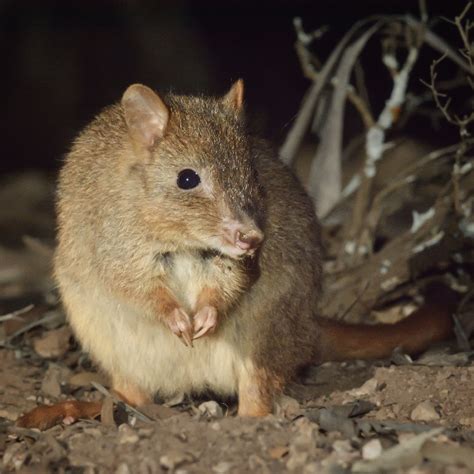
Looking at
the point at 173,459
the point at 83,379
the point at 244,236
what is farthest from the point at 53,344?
the point at 173,459

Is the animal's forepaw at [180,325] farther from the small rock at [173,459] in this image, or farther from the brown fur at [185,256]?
the small rock at [173,459]

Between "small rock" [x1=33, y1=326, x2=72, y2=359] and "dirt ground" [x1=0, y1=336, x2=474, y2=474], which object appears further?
"small rock" [x1=33, y1=326, x2=72, y2=359]

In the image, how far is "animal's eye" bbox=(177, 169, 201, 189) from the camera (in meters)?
4.15

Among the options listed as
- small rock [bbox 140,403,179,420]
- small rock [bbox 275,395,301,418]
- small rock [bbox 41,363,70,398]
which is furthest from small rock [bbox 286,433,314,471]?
small rock [bbox 41,363,70,398]

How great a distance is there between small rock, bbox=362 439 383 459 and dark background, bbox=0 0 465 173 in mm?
6566

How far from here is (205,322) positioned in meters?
4.21

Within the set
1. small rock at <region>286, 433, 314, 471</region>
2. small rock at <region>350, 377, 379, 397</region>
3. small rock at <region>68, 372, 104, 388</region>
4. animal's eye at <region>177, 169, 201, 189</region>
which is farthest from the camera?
small rock at <region>68, 372, 104, 388</region>

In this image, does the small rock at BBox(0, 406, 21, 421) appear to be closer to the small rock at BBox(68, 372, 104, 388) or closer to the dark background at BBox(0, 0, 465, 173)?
the small rock at BBox(68, 372, 104, 388)

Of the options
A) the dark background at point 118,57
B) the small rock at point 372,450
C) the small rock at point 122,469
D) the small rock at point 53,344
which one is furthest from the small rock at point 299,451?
the dark background at point 118,57

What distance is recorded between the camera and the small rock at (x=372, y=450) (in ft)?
11.3

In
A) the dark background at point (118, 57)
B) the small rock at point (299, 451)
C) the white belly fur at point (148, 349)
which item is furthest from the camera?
the dark background at point (118, 57)

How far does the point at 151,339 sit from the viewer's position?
450 centimetres

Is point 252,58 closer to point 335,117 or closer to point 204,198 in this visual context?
point 335,117

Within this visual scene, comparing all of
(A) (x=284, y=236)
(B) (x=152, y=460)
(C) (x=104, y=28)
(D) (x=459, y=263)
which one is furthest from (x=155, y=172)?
(C) (x=104, y=28)
